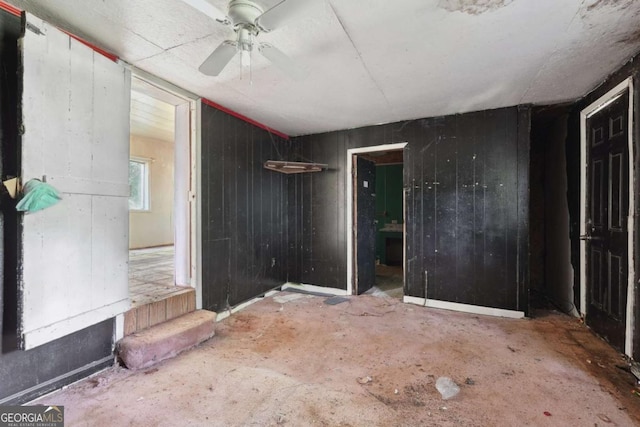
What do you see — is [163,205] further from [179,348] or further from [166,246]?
[179,348]

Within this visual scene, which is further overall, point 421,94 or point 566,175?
point 566,175

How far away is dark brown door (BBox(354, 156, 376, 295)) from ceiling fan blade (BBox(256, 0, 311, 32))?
274 centimetres

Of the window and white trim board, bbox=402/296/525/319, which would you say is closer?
white trim board, bbox=402/296/525/319

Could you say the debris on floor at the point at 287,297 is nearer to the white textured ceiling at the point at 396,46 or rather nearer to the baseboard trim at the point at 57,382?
the baseboard trim at the point at 57,382

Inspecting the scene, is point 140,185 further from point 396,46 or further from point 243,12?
point 396,46

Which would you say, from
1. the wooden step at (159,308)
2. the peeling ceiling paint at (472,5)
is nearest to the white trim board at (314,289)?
the wooden step at (159,308)

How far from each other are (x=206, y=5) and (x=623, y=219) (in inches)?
128

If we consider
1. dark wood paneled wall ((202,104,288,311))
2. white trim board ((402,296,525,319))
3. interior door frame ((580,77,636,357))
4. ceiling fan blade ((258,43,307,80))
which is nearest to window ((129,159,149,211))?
dark wood paneled wall ((202,104,288,311))

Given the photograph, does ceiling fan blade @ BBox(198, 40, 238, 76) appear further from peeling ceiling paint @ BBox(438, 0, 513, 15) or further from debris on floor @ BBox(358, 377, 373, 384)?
debris on floor @ BBox(358, 377, 373, 384)

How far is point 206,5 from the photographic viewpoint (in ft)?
4.45

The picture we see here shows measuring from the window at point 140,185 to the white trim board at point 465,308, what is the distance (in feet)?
17.7

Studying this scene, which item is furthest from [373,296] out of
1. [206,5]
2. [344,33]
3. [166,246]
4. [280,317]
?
[166,246]

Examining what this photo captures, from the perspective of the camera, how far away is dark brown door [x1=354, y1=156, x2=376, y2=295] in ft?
13.4

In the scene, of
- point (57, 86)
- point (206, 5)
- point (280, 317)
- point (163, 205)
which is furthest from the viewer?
point (163, 205)
